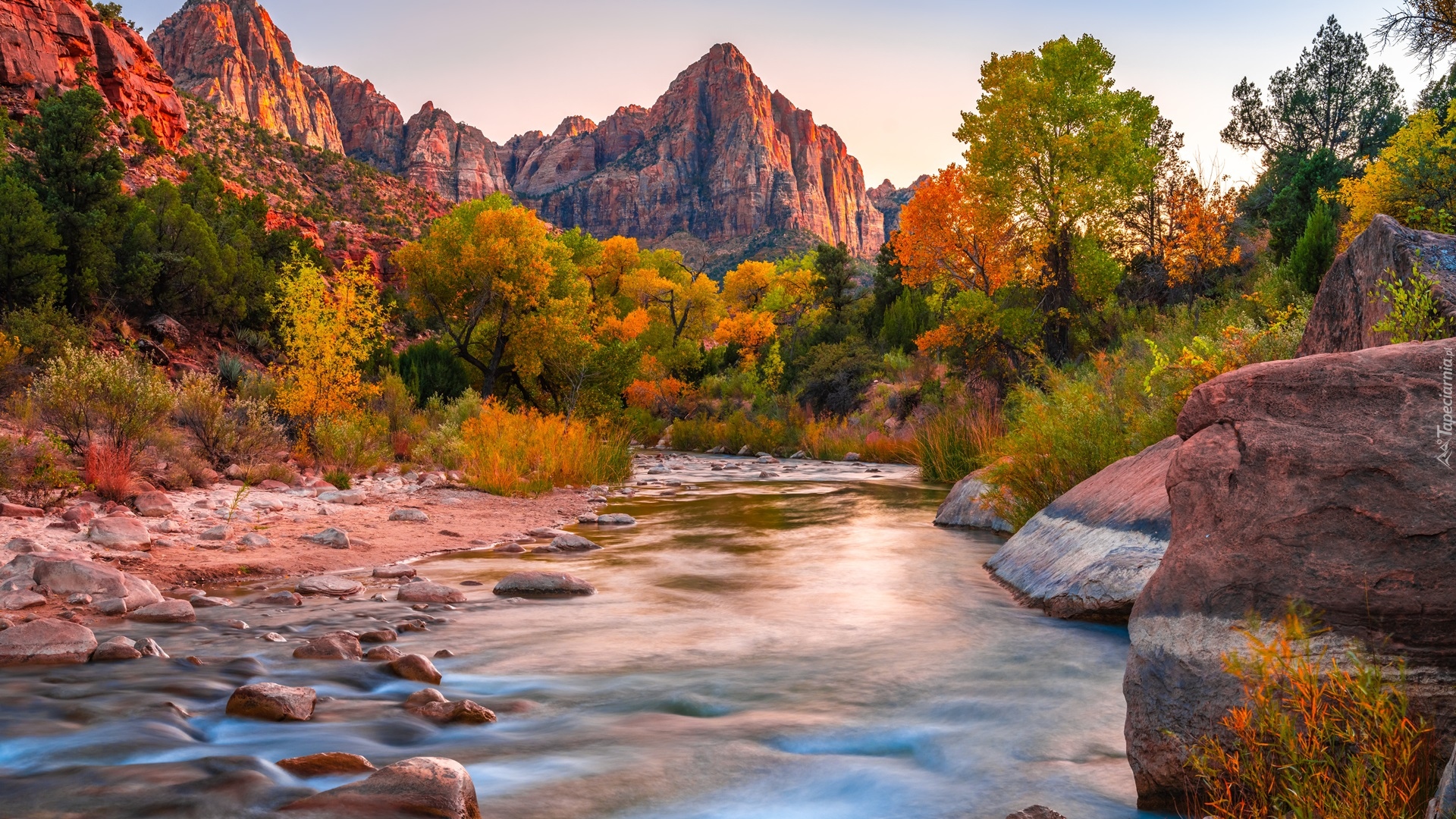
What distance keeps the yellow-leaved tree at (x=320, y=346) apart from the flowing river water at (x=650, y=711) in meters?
8.43

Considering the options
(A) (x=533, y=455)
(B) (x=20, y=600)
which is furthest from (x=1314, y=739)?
(A) (x=533, y=455)

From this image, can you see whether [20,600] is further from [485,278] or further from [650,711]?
[485,278]

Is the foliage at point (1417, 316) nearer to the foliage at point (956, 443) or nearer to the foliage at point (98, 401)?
the foliage at point (956, 443)

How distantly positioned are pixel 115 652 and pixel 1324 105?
138 ft

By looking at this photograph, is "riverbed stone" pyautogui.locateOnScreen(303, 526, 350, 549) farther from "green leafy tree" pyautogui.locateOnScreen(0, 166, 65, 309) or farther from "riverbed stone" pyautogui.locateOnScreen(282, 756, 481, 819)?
"green leafy tree" pyautogui.locateOnScreen(0, 166, 65, 309)

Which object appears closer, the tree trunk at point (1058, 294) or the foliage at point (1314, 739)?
the foliage at point (1314, 739)

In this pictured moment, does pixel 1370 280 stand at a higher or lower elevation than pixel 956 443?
higher

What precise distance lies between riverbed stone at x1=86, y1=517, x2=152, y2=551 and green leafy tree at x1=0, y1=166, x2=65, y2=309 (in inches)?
623

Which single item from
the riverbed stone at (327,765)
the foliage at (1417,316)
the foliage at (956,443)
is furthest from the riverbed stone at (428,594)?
the foliage at (956,443)

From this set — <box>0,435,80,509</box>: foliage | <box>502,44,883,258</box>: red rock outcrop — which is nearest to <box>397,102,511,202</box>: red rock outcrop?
<box>502,44,883,258</box>: red rock outcrop

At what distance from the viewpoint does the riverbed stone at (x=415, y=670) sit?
4699 mm

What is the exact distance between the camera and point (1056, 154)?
74.8 ft

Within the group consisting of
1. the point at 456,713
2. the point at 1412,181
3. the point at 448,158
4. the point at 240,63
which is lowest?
the point at 456,713

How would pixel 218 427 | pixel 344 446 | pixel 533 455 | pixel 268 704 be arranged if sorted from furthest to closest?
pixel 533 455 < pixel 344 446 < pixel 218 427 < pixel 268 704
